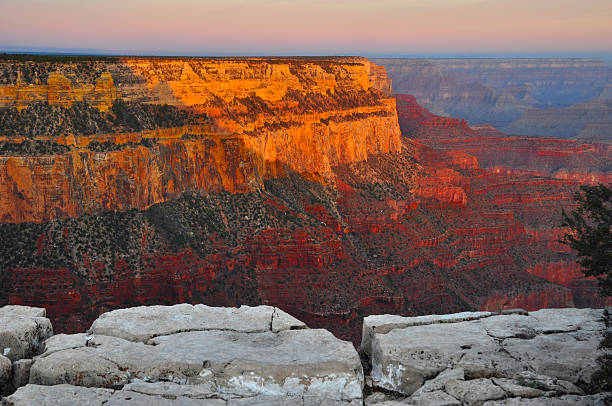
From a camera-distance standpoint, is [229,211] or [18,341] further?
[229,211]

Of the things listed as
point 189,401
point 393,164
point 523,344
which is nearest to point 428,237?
point 393,164

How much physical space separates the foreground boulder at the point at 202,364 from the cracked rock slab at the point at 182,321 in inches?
1.5

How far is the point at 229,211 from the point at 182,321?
93.5ft

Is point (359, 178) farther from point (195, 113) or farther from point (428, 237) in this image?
point (195, 113)

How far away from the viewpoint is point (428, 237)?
50.0 meters

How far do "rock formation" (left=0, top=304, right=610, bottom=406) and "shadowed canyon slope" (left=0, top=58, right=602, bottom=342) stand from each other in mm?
19370

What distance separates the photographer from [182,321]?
497 inches

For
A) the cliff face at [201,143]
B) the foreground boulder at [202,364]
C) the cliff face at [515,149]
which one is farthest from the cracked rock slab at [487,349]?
the cliff face at [515,149]

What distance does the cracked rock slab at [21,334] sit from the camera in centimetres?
1134

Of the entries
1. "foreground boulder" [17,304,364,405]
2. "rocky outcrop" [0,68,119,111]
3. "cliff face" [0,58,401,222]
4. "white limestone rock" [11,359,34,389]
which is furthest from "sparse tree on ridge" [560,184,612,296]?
"rocky outcrop" [0,68,119,111]

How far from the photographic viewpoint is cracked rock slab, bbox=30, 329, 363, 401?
33.4 feet

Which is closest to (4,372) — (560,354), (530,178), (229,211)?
(560,354)

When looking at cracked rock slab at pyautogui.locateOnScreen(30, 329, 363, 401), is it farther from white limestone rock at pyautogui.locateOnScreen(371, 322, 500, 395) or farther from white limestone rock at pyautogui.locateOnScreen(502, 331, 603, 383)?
white limestone rock at pyautogui.locateOnScreen(502, 331, 603, 383)

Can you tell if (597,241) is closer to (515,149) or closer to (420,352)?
(420,352)
